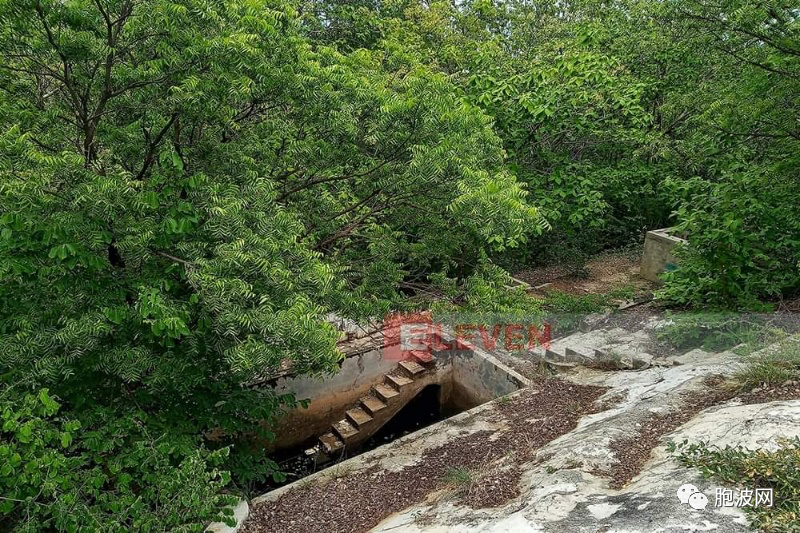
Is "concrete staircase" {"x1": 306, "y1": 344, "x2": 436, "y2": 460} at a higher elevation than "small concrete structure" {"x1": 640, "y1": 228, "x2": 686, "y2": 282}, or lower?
lower

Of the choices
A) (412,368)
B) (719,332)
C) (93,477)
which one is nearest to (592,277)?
(412,368)

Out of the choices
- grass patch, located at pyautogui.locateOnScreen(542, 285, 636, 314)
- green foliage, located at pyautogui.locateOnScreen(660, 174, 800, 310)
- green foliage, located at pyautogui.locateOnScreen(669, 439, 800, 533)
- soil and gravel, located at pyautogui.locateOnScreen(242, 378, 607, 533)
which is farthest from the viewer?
grass patch, located at pyautogui.locateOnScreen(542, 285, 636, 314)

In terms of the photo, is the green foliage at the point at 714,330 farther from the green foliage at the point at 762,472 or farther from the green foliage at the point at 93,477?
the green foliage at the point at 93,477

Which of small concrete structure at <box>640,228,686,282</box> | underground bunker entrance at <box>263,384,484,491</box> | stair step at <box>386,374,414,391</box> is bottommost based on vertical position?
underground bunker entrance at <box>263,384,484,491</box>

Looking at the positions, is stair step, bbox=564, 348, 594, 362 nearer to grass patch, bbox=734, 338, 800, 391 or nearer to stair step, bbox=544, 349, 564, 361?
stair step, bbox=544, 349, 564, 361

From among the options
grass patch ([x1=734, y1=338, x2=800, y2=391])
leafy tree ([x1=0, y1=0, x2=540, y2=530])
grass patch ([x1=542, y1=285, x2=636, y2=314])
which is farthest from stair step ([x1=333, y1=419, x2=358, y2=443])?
grass patch ([x1=734, y1=338, x2=800, y2=391])

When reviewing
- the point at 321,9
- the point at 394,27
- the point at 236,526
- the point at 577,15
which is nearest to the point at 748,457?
the point at 236,526

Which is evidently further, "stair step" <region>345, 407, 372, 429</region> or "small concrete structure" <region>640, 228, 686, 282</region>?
"small concrete structure" <region>640, 228, 686, 282</region>

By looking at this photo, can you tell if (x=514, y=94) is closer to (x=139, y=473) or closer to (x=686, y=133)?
(x=686, y=133)

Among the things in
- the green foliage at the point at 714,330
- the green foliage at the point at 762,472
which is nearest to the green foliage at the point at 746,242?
the green foliage at the point at 714,330

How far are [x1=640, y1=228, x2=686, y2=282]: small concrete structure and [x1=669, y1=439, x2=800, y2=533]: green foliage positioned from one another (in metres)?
8.81

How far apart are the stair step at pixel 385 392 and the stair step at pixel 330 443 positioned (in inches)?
39.5

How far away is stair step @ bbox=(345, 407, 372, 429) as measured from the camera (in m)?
9.38

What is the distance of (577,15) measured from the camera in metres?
16.8
